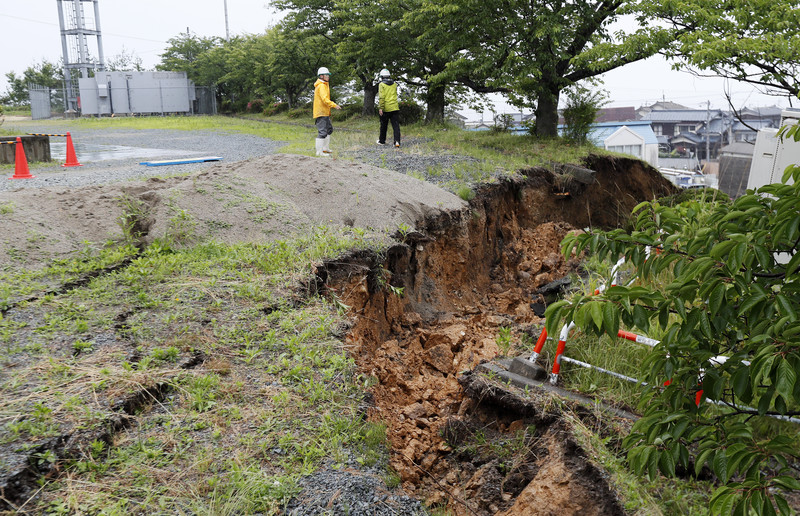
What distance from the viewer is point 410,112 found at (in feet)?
74.7

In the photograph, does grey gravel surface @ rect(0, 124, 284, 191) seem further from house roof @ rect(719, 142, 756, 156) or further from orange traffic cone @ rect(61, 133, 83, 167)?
house roof @ rect(719, 142, 756, 156)

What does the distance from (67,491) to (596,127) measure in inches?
601

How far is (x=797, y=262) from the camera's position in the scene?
1.85 metres

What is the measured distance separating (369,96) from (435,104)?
479cm

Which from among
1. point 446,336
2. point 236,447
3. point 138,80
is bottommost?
point 446,336

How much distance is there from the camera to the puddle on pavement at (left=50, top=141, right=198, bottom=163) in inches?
555

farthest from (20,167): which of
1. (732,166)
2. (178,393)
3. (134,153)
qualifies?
(732,166)

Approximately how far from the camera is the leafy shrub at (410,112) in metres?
22.5

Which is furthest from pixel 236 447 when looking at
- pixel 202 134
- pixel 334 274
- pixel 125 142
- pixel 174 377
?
pixel 202 134

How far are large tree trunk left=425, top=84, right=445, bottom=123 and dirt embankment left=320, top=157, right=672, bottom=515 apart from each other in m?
9.00

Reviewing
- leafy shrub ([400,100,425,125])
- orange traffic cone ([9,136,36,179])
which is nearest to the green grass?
leafy shrub ([400,100,425,125])

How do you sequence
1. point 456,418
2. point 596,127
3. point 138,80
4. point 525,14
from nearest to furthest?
point 456,418 < point 525,14 < point 596,127 < point 138,80

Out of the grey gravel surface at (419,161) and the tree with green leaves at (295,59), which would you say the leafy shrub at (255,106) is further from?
A: the grey gravel surface at (419,161)

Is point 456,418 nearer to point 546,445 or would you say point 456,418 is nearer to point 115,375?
point 546,445
